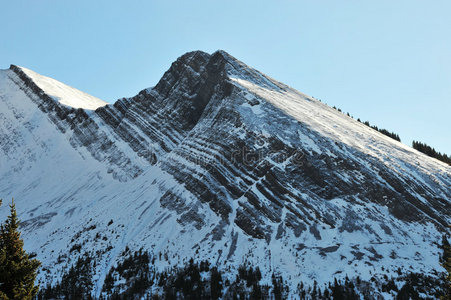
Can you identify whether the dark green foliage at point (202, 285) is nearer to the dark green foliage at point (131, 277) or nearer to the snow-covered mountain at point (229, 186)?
the dark green foliage at point (131, 277)

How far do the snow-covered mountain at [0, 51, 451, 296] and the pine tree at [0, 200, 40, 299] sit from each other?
139 feet

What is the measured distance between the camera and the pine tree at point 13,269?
21594 millimetres

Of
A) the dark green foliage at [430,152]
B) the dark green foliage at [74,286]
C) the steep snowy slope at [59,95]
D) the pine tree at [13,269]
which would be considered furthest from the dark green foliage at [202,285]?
the steep snowy slope at [59,95]

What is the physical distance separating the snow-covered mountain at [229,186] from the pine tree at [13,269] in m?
42.3

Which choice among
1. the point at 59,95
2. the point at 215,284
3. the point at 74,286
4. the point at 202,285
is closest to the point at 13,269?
the point at 215,284

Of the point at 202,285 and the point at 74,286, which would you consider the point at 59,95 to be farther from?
the point at 202,285

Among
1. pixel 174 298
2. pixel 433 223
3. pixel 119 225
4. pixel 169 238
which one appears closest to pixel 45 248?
pixel 119 225

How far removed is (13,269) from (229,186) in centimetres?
5920

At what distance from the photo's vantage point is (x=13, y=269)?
2177cm

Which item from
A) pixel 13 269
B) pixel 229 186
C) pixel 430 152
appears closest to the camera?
pixel 13 269

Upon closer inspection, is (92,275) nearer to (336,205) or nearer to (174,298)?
(174,298)

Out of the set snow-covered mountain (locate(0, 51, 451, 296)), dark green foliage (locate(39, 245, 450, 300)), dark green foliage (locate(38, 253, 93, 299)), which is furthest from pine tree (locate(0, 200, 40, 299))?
dark green foliage (locate(38, 253, 93, 299))

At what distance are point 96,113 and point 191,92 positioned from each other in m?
45.4

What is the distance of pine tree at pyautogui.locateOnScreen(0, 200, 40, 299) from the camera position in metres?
21.6
